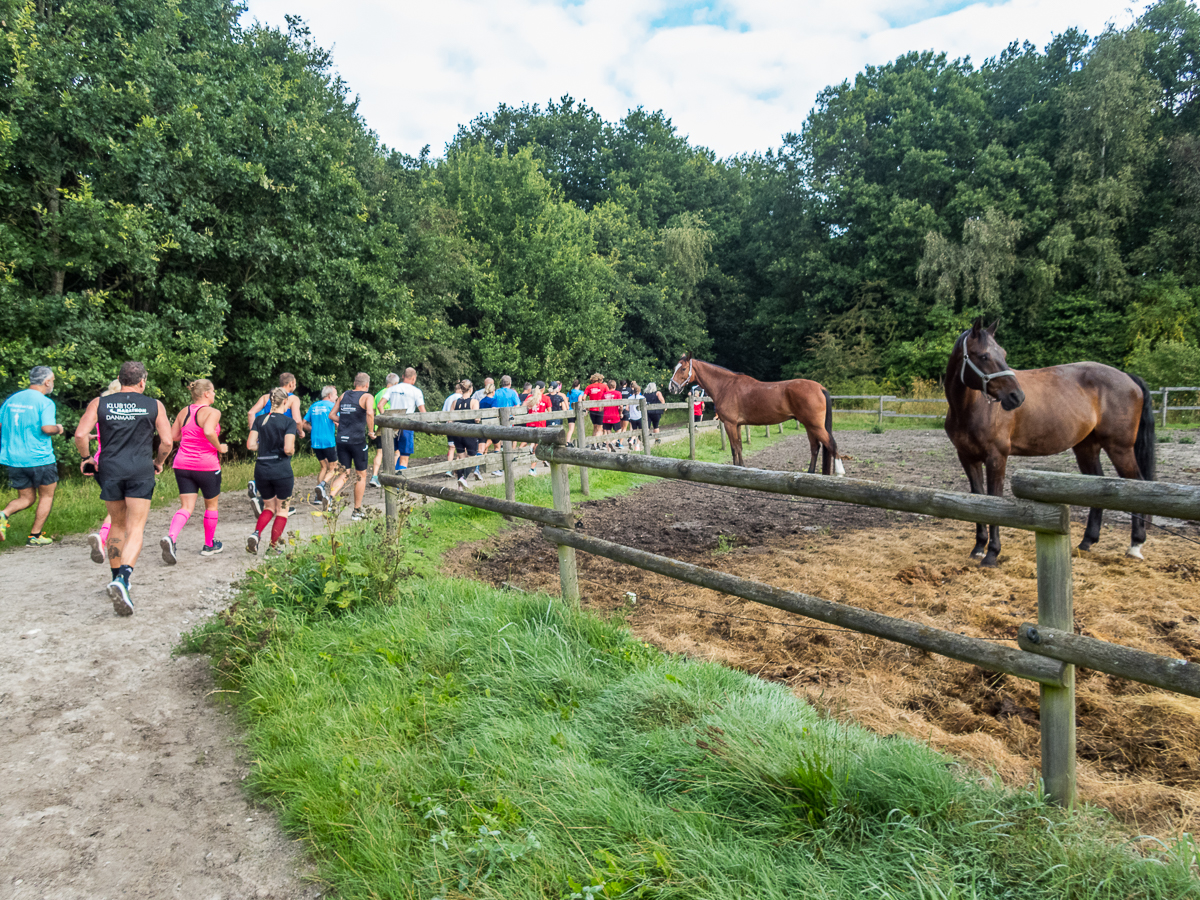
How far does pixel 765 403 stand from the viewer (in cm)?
1217

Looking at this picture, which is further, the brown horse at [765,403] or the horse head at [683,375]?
the horse head at [683,375]

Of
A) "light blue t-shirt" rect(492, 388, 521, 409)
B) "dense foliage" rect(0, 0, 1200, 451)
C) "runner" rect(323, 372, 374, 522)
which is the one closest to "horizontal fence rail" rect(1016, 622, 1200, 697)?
"runner" rect(323, 372, 374, 522)

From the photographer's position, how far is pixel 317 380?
15.3 meters

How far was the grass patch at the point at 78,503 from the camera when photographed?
7.86 m

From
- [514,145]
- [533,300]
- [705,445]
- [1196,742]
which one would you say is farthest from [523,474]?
[514,145]

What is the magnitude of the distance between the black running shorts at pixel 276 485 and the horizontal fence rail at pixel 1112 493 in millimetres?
6022

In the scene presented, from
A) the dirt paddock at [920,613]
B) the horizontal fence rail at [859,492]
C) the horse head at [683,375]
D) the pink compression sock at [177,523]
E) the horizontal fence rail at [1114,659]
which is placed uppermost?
the horse head at [683,375]

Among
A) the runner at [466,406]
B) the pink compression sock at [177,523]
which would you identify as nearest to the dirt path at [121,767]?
the pink compression sock at [177,523]

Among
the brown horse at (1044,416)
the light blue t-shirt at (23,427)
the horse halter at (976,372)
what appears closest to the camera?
the horse halter at (976,372)

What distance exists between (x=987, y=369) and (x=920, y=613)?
106 inches

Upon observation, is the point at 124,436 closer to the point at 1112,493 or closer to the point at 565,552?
the point at 565,552

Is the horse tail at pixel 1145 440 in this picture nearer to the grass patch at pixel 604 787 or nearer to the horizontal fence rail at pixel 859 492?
the horizontal fence rail at pixel 859 492

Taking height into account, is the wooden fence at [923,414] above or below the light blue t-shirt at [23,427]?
below

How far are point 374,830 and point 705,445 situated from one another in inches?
586
